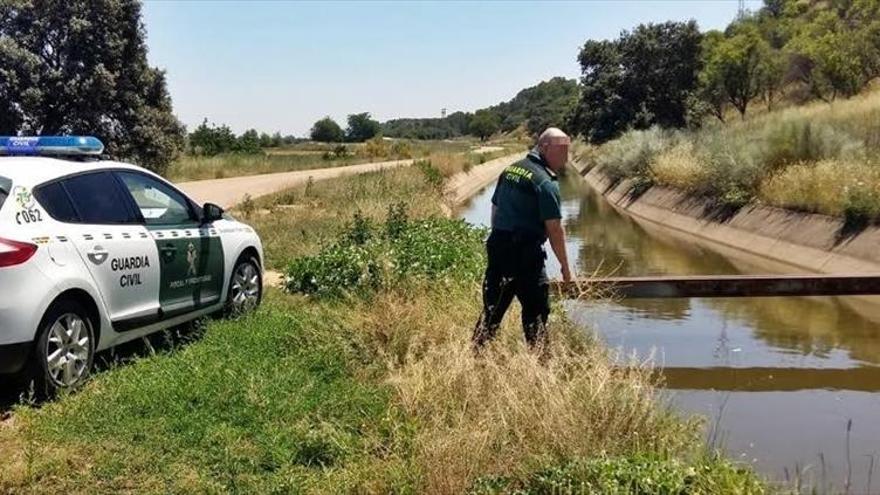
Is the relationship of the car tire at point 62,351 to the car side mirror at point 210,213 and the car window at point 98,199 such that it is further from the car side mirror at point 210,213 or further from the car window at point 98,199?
the car side mirror at point 210,213

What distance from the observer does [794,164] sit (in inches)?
845

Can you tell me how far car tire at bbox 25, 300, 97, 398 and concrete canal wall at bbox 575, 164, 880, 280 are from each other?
12124 mm

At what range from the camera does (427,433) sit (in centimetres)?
506

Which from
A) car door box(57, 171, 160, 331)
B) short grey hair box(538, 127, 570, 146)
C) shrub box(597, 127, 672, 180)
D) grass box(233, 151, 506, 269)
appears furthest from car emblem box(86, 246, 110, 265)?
shrub box(597, 127, 672, 180)

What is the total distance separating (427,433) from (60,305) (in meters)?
2.96

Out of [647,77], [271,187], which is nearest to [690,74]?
[647,77]

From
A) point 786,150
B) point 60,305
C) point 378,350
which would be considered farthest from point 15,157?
point 786,150

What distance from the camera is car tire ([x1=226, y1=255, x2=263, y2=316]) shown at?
8.96m

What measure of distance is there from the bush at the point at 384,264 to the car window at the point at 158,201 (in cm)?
189

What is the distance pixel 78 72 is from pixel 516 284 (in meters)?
22.0

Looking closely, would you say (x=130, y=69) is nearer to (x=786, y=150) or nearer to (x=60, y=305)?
(x=786, y=150)

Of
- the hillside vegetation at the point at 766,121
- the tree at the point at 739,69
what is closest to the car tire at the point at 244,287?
the hillside vegetation at the point at 766,121

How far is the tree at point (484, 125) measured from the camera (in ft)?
554

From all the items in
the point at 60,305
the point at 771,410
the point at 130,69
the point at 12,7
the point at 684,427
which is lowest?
the point at 771,410
